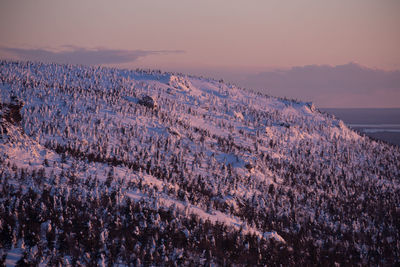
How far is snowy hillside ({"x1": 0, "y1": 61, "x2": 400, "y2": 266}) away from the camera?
25.9m

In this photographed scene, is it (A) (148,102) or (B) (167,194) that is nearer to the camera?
(B) (167,194)

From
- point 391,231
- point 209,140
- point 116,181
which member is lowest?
point 391,231

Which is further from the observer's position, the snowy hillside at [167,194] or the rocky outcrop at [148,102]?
the rocky outcrop at [148,102]

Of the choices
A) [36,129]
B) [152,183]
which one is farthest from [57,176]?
[36,129]

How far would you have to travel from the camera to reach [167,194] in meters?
46.0

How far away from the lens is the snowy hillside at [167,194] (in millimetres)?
25891

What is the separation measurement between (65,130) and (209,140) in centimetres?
7440

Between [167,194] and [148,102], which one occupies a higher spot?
[148,102]

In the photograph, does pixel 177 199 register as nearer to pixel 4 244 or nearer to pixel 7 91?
pixel 4 244

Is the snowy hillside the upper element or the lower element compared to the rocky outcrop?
lower

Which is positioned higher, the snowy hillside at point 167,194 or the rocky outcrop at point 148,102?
the rocky outcrop at point 148,102

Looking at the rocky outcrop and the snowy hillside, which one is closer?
the snowy hillside

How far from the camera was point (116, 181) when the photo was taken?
136 ft

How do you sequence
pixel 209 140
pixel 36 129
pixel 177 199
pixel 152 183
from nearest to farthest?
pixel 177 199 → pixel 152 183 → pixel 36 129 → pixel 209 140
